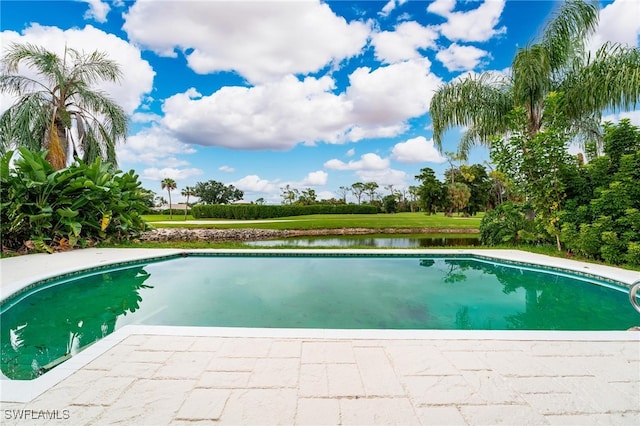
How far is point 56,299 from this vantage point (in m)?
4.61

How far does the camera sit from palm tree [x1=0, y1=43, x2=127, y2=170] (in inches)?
356

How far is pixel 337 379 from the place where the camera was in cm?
203

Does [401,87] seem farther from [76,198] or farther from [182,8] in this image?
[76,198]

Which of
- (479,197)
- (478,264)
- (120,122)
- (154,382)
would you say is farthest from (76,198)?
(479,197)

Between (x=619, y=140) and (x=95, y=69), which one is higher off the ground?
(x=95, y=69)

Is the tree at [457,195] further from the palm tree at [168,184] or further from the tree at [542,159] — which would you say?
the palm tree at [168,184]

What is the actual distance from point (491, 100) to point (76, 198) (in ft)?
40.3

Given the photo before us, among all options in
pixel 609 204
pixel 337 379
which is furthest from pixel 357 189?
pixel 337 379

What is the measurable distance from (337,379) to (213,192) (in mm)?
60253

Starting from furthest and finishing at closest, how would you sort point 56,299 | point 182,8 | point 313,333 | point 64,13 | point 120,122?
point 120,122, point 64,13, point 182,8, point 56,299, point 313,333

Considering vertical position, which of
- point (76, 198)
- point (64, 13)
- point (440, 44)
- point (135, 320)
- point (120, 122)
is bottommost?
point (135, 320)

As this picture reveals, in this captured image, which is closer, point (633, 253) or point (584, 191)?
point (633, 253)

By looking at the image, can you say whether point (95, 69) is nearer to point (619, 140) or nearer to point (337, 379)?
point (337, 379)

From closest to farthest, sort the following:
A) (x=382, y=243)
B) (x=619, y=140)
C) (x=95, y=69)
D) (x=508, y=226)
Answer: (x=619, y=140) → (x=508, y=226) → (x=95, y=69) → (x=382, y=243)
